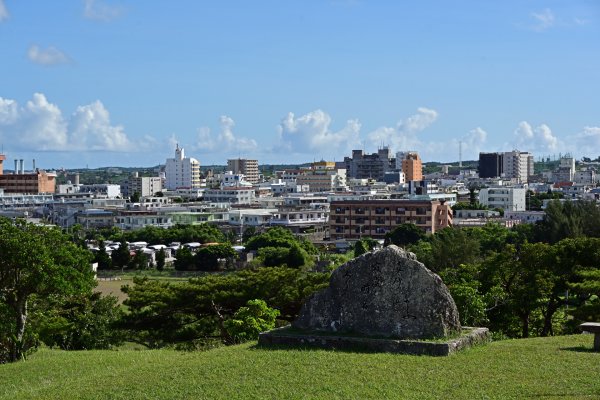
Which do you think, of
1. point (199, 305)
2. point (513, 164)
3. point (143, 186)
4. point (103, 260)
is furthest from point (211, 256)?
point (513, 164)

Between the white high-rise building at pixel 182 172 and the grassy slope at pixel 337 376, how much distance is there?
151713mm

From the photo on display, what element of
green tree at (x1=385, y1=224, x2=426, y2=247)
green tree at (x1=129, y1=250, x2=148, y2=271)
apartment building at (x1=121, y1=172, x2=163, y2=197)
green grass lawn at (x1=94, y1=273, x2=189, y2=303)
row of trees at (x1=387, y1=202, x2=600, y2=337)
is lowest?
green grass lawn at (x1=94, y1=273, x2=189, y2=303)

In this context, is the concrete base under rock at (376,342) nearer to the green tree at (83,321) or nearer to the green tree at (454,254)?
the green tree at (83,321)

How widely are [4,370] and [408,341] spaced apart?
26.6ft

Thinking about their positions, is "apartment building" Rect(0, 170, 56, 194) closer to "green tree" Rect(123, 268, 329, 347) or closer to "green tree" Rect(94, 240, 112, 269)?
"green tree" Rect(94, 240, 112, 269)

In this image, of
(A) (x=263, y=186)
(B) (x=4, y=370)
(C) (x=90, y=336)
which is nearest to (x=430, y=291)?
(B) (x=4, y=370)

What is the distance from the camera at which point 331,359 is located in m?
13.7

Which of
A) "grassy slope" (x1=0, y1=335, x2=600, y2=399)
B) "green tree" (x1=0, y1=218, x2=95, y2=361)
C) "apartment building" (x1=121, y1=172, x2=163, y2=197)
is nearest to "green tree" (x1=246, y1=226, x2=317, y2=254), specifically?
"green tree" (x1=0, y1=218, x2=95, y2=361)

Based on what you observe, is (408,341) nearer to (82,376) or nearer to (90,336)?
(82,376)

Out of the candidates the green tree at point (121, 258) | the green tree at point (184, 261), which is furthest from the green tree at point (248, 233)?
the green tree at point (121, 258)

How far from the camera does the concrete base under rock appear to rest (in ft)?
46.8

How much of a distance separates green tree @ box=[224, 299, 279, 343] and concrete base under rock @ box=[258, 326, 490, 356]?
6.48 metres

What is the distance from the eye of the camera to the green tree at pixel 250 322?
2222 centimetres

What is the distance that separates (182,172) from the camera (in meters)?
167
